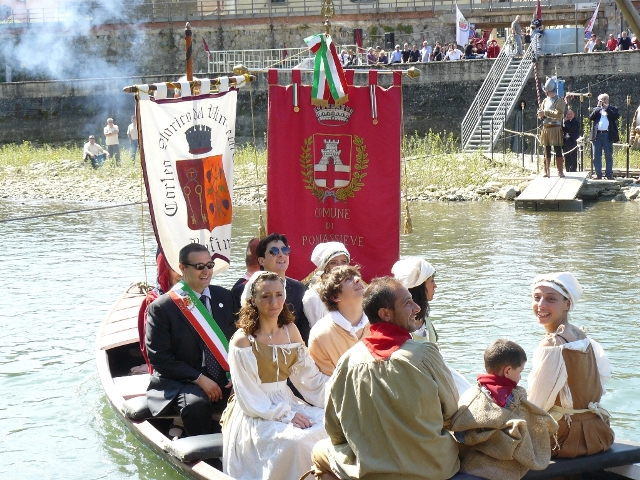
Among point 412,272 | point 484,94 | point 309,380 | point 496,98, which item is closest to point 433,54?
point 484,94

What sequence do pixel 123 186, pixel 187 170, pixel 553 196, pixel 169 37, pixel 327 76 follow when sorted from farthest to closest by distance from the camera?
1. pixel 169 37
2. pixel 123 186
3. pixel 553 196
4. pixel 327 76
5. pixel 187 170

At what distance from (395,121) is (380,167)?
1.30ft

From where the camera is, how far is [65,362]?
1077cm

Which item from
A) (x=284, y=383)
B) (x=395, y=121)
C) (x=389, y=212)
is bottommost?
(x=284, y=383)

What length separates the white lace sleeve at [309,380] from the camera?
613cm

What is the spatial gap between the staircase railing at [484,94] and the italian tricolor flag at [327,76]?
2066 cm

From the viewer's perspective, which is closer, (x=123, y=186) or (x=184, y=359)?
(x=184, y=359)

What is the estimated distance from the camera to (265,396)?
592cm

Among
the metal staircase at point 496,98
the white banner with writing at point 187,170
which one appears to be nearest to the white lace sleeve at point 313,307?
the white banner with writing at point 187,170

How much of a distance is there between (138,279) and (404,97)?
825 inches

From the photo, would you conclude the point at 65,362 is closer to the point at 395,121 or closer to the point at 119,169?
the point at 395,121

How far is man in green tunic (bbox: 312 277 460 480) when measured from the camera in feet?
15.4

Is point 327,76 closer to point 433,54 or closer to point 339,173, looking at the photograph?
point 339,173

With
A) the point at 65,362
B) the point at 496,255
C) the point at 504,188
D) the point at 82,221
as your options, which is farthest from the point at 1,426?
the point at 504,188
